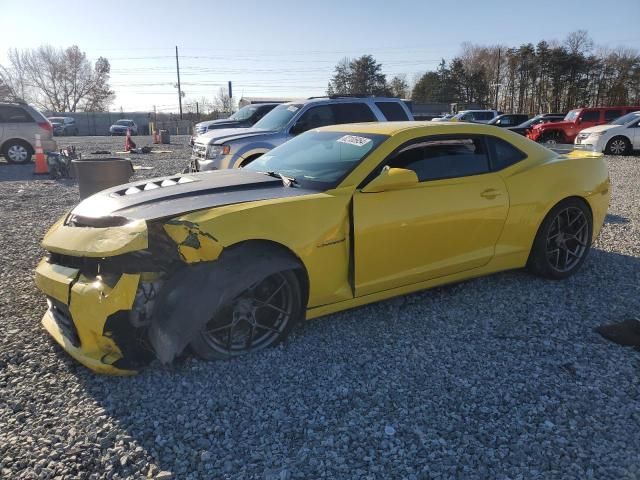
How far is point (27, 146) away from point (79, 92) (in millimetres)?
71097

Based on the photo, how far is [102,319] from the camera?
2.66 m

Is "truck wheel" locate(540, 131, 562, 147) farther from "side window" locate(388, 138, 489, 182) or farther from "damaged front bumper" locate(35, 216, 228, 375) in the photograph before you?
"damaged front bumper" locate(35, 216, 228, 375)

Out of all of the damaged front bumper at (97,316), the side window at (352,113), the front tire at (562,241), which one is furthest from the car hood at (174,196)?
the side window at (352,113)

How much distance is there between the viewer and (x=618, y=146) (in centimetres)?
1670

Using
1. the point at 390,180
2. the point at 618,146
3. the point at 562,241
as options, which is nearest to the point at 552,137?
the point at 618,146

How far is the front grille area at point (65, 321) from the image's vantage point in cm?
286

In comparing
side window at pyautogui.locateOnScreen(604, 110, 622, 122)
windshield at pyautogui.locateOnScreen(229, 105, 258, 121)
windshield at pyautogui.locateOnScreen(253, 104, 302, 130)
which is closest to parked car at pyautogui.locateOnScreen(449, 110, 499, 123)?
side window at pyautogui.locateOnScreen(604, 110, 622, 122)

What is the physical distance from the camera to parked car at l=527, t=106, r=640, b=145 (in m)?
20.4

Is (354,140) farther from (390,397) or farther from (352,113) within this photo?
(352,113)

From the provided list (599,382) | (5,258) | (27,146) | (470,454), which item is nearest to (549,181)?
(599,382)

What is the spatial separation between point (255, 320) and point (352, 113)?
6.65 meters

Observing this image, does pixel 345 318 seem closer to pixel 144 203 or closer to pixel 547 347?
pixel 547 347

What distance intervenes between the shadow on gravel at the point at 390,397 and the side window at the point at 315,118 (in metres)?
5.65

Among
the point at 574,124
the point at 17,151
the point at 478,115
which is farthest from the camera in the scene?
the point at 478,115
